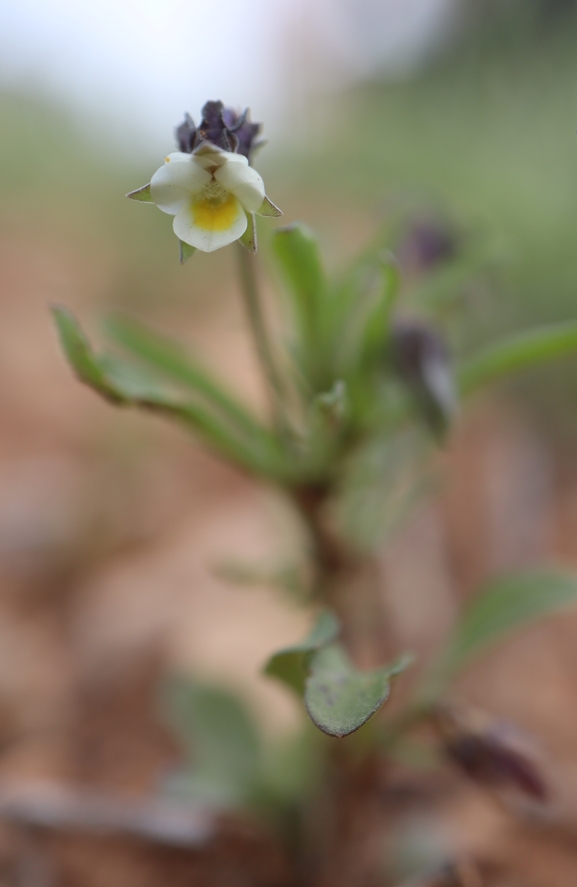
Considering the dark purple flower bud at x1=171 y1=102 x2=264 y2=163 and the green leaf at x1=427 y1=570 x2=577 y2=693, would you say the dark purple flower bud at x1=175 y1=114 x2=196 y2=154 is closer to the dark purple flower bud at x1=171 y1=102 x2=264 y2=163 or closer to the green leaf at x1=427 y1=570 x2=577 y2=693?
the dark purple flower bud at x1=171 y1=102 x2=264 y2=163

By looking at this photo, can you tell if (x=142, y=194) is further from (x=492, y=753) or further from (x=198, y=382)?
(x=492, y=753)

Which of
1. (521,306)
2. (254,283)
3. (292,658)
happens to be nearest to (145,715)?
(292,658)

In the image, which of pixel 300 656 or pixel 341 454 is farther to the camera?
pixel 341 454

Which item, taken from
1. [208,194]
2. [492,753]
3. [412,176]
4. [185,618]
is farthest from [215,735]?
[412,176]

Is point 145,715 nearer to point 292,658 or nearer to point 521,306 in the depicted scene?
point 292,658

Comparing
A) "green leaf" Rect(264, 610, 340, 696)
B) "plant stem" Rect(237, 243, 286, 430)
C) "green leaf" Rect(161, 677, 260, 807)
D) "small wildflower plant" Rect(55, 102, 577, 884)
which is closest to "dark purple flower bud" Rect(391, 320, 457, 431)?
"small wildflower plant" Rect(55, 102, 577, 884)

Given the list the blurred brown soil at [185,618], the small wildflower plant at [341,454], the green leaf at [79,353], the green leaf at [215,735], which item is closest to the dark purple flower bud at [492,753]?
the small wildflower plant at [341,454]
